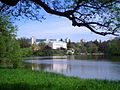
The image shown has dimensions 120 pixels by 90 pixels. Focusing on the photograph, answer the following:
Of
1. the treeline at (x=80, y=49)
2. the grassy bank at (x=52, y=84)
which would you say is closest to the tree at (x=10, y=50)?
the grassy bank at (x=52, y=84)

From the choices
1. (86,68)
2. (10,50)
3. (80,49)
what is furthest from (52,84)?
(80,49)

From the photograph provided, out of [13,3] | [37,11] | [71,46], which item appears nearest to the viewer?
[13,3]

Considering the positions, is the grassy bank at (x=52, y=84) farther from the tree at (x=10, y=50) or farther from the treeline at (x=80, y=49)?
the treeline at (x=80, y=49)

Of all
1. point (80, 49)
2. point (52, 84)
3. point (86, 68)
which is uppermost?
point (80, 49)

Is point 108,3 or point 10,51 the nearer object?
point 108,3

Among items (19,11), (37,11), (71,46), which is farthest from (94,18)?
(71,46)

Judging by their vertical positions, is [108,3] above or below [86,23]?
above

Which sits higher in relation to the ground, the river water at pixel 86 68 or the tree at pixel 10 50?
the tree at pixel 10 50

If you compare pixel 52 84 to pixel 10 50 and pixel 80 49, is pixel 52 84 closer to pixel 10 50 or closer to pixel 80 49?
pixel 10 50

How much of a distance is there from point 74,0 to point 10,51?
102 feet

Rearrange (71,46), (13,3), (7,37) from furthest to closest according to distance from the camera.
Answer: (71,46), (7,37), (13,3)

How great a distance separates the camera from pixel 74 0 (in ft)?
35.7

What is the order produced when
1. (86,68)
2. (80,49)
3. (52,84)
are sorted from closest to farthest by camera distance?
(52,84) < (86,68) < (80,49)

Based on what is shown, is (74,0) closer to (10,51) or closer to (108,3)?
(108,3)
